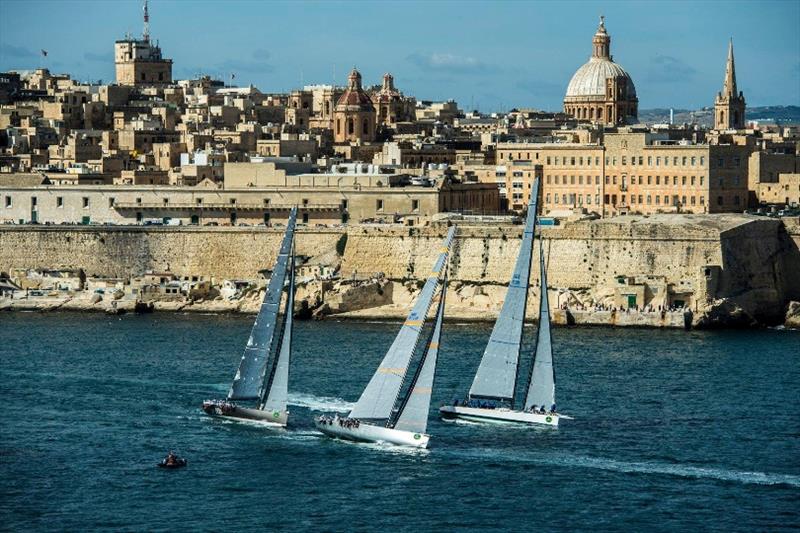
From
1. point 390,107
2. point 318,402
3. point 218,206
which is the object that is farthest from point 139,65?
point 318,402

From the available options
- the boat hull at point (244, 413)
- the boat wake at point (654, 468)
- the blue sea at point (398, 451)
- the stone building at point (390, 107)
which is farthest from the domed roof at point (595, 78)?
the boat wake at point (654, 468)

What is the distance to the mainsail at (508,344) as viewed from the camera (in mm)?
46562

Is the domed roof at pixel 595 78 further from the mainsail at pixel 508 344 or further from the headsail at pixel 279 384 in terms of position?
the headsail at pixel 279 384

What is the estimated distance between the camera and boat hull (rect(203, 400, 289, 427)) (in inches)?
1788

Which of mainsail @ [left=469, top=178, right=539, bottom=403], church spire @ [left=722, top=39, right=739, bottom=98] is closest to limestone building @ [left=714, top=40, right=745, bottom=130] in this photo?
church spire @ [left=722, top=39, right=739, bottom=98]

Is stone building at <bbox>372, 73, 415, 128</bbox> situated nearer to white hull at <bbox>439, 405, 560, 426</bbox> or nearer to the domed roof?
the domed roof

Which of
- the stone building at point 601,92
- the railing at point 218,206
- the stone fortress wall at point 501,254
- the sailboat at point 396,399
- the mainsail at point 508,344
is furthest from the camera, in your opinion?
the stone building at point 601,92

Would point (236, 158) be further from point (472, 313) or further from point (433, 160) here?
point (472, 313)

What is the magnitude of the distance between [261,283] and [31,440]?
27.1m

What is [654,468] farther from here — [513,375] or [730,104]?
[730,104]

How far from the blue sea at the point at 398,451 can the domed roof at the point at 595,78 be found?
157 ft

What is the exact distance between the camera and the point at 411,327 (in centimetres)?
4381

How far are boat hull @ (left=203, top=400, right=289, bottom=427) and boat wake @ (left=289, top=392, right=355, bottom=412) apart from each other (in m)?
1.61

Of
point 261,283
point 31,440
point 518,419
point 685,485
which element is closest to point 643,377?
point 518,419
